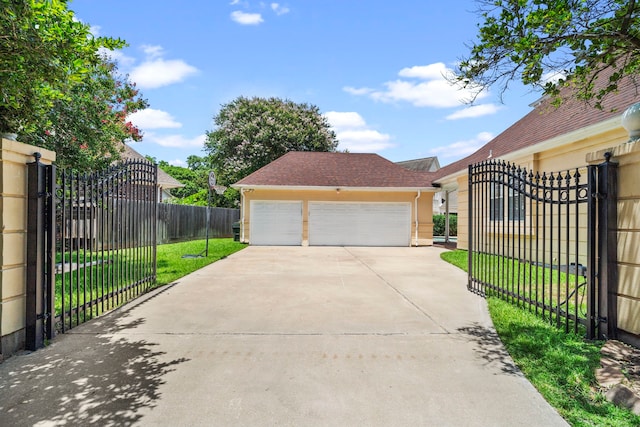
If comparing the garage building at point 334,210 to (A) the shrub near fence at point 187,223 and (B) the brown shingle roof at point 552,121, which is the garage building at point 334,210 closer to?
(B) the brown shingle roof at point 552,121

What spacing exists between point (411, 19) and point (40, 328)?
356 inches

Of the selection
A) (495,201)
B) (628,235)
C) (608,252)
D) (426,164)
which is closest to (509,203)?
(495,201)

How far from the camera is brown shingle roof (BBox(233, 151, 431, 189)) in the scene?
17.6 m

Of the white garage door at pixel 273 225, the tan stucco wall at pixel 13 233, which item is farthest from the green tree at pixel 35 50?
the white garage door at pixel 273 225

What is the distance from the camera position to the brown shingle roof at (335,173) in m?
17.6

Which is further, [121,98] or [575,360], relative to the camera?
[121,98]

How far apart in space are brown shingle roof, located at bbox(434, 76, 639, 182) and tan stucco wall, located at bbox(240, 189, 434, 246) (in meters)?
2.72

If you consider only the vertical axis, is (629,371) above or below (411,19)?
below

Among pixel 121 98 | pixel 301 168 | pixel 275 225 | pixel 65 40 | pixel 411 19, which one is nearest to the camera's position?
pixel 65 40

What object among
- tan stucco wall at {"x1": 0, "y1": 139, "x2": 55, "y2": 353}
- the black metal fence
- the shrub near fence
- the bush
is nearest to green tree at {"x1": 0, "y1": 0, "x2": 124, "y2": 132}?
tan stucco wall at {"x1": 0, "y1": 139, "x2": 55, "y2": 353}

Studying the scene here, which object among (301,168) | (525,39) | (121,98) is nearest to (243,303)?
(525,39)

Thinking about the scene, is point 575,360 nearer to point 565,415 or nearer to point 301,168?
point 565,415

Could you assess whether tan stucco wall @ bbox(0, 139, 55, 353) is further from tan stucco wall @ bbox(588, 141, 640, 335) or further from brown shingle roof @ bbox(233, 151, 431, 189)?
brown shingle roof @ bbox(233, 151, 431, 189)

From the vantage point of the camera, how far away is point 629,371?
3115 millimetres
